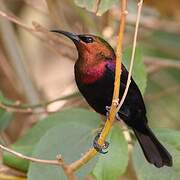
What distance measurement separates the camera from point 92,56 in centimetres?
190

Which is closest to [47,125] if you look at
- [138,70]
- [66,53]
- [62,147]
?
[62,147]

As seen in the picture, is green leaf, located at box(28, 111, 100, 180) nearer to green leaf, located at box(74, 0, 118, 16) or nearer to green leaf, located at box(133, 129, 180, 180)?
green leaf, located at box(133, 129, 180, 180)

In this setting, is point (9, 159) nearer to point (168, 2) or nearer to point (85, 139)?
point (85, 139)

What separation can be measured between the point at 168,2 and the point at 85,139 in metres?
1.45

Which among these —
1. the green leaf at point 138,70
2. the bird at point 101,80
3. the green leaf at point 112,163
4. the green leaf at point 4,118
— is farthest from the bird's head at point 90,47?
the green leaf at point 4,118

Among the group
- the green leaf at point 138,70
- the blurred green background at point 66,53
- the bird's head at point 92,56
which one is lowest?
the blurred green background at point 66,53

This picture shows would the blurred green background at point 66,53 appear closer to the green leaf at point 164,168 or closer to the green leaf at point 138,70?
the green leaf at point 138,70

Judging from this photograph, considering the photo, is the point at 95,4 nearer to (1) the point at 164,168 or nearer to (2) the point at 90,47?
(2) the point at 90,47

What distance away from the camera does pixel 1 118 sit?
7.20ft

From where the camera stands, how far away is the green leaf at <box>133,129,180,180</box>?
74.5 inches

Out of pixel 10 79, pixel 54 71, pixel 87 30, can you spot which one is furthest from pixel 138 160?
pixel 54 71

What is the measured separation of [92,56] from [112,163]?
0.31m

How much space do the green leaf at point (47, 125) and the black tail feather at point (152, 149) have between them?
0.14 meters

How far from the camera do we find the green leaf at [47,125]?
204 cm
